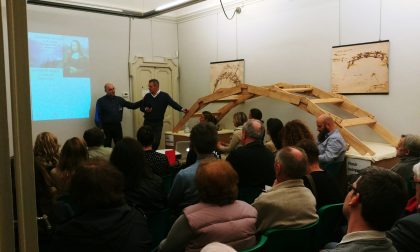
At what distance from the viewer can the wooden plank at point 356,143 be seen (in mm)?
4117

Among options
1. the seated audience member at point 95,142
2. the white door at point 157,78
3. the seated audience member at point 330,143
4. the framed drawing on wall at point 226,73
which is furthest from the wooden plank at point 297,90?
the white door at point 157,78

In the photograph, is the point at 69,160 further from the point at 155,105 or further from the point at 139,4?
the point at 139,4

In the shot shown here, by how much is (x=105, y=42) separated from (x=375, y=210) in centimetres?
675

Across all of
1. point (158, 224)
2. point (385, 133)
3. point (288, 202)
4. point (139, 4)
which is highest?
point (139, 4)

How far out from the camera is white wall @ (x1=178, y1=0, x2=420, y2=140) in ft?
15.6

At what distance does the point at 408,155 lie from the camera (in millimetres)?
3219

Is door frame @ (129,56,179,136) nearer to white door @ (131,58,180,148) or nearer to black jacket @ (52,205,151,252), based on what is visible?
white door @ (131,58,180,148)

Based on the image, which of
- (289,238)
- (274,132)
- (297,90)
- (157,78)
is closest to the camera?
(289,238)

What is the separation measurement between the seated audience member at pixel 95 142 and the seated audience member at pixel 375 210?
259 cm

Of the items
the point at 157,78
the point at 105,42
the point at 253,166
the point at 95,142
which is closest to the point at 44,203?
the point at 95,142

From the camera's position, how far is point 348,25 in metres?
Answer: 5.32

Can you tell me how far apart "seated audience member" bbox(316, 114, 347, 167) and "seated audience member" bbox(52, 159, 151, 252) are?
276 cm

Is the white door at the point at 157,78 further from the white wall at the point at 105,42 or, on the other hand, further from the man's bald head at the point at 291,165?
the man's bald head at the point at 291,165

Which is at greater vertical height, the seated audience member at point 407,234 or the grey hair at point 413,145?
the grey hair at point 413,145
